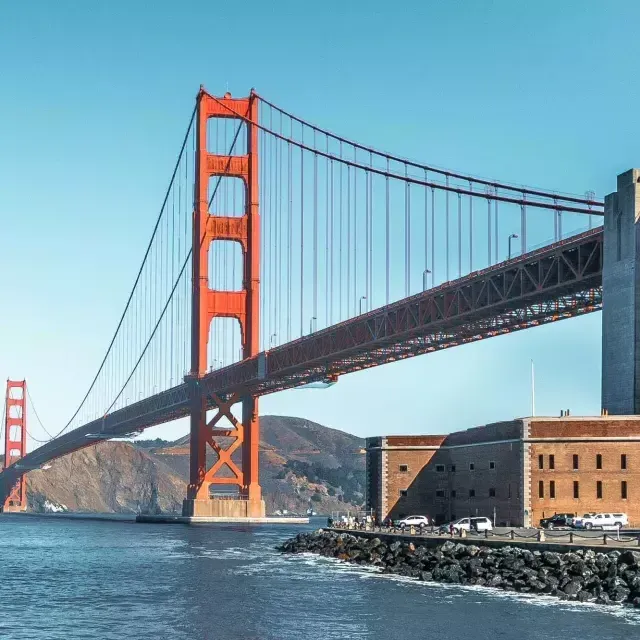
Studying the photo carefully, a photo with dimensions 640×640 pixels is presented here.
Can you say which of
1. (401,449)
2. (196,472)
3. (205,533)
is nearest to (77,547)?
(205,533)

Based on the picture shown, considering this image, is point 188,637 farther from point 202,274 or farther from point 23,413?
point 23,413

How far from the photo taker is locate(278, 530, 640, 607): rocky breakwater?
3950cm

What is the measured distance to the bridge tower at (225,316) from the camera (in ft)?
328

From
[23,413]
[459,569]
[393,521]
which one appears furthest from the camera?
[23,413]

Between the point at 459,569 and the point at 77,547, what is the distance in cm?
3674

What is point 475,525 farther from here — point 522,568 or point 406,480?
point 522,568

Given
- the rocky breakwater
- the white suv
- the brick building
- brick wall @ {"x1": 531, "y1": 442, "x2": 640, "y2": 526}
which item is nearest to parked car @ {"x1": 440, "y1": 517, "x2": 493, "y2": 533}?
the white suv

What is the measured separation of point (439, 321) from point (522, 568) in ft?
91.1

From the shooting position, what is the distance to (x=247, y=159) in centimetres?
10556

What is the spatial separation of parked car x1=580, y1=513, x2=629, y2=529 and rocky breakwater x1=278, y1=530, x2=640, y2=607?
6.38 metres

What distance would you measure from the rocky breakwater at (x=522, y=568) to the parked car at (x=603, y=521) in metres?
6.38

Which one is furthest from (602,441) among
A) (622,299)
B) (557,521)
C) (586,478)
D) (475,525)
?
(475,525)


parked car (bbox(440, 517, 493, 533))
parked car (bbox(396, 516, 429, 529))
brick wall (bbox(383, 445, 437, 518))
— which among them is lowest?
parked car (bbox(396, 516, 429, 529))

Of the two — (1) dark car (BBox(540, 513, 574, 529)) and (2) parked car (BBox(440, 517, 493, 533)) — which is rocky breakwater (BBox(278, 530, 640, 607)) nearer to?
(2) parked car (BBox(440, 517, 493, 533))
